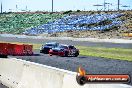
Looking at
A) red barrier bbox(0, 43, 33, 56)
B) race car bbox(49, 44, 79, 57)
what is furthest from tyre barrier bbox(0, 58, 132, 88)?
red barrier bbox(0, 43, 33, 56)

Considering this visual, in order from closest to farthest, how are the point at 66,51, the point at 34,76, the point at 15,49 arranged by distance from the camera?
the point at 34,76 < the point at 66,51 < the point at 15,49

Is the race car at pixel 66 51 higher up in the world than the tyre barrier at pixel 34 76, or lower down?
lower down

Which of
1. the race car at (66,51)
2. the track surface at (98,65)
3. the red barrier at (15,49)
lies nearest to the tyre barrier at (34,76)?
the track surface at (98,65)

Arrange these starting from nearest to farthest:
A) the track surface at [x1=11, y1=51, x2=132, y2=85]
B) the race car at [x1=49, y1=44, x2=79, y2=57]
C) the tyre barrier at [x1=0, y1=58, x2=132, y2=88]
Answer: the tyre barrier at [x1=0, y1=58, x2=132, y2=88] < the track surface at [x1=11, y1=51, x2=132, y2=85] < the race car at [x1=49, y1=44, x2=79, y2=57]

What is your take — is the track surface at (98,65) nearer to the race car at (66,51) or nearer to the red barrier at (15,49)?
the race car at (66,51)

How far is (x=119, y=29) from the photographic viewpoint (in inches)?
2719

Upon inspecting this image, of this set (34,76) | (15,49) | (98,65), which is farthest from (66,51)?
(34,76)

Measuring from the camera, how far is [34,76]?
37.8 ft

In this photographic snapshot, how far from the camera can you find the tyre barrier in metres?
9.19

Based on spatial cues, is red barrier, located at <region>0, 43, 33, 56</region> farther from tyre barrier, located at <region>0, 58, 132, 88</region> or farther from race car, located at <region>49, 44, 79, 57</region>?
tyre barrier, located at <region>0, 58, 132, 88</region>

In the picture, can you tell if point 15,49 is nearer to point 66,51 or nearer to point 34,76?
point 66,51

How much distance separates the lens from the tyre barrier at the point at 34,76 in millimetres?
9188

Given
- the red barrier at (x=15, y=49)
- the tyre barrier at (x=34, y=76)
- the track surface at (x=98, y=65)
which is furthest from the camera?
the red barrier at (x=15, y=49)

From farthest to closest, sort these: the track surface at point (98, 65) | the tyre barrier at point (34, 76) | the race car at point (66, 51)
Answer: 1. the race car at point (66, 51)
2. the track surface at point (98, 65)
3. the tyre barrier at point (34, 76)
